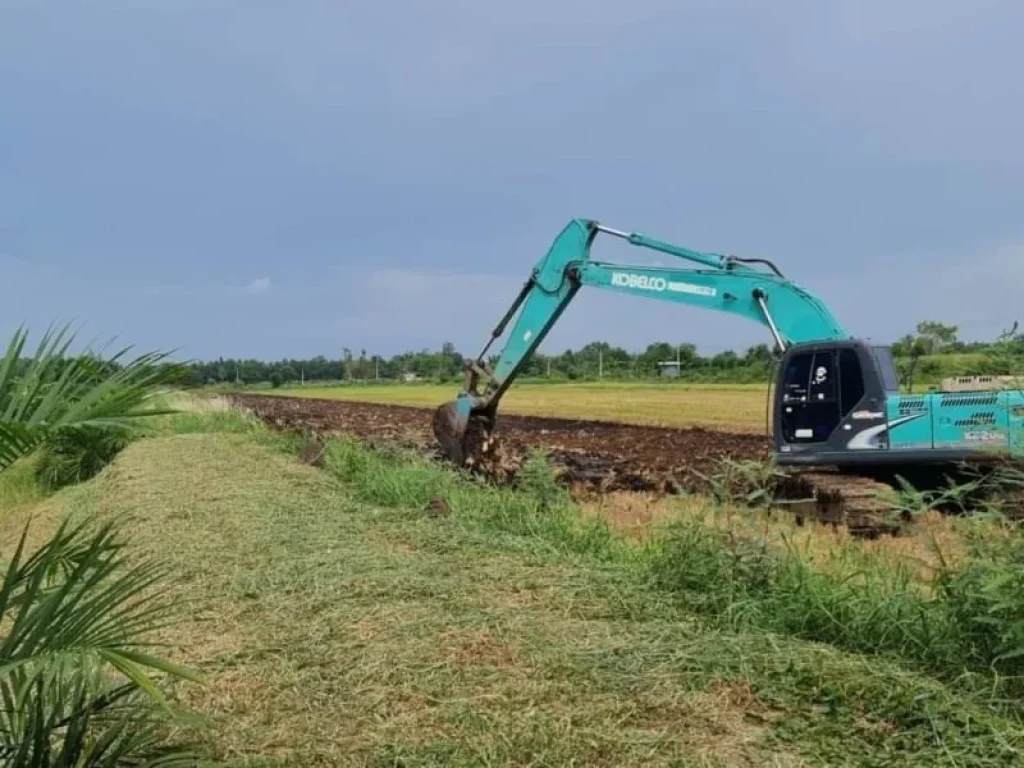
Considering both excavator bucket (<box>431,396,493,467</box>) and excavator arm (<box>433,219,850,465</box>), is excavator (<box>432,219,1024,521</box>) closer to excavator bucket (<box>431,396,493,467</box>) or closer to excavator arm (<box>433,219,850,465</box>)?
excavator arm (<box>433,219,850,465</box>)

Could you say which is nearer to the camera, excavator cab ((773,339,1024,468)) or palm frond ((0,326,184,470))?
palm frond ((0,326,184,470))

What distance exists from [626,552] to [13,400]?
4.71m

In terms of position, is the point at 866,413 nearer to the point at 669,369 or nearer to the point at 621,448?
the point at 621,448

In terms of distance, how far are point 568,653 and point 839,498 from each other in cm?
559

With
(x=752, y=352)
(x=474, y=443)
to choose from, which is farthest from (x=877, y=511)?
(x=752, y=352)

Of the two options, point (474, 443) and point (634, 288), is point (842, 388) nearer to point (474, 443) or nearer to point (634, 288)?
point (634, 288)

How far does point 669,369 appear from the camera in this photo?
194 feet

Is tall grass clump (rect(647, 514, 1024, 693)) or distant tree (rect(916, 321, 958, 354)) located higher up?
distant tree (rect(916, 321, 958, 354))

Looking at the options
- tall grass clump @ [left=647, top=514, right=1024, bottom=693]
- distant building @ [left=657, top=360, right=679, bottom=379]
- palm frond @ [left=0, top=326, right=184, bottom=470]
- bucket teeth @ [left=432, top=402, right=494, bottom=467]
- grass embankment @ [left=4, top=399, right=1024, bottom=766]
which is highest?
distant building @ [left=657, top=360, right=679, bottom=379]

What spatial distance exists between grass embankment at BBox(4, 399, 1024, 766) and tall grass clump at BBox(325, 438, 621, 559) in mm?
67

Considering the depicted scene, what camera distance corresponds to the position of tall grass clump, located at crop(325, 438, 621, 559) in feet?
23.0

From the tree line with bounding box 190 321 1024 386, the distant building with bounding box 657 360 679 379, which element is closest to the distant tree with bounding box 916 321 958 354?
the tree line with bounding box 190 321 1024 386

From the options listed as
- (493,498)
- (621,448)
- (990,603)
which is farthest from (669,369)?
(990,603)

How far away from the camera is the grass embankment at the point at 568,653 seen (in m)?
3.49
